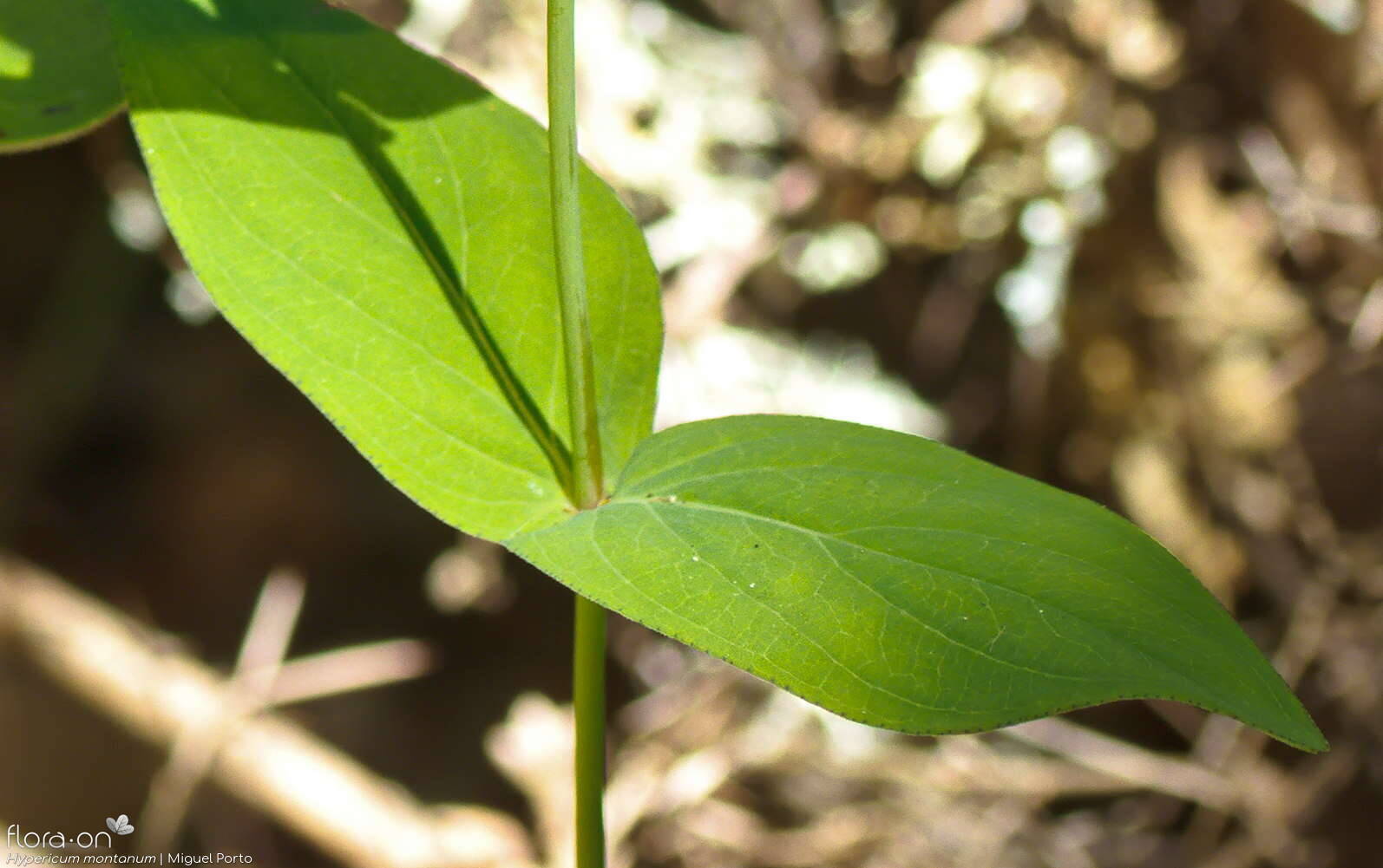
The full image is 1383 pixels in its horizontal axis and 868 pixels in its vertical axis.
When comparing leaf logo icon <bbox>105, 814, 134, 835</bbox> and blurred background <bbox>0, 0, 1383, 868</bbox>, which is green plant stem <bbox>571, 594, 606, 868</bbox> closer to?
blurred background <bbox>0, 0, 1383, 868</bbox>

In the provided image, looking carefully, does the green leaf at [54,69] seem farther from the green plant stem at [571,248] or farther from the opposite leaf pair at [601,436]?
the green plant stem at [571,248]

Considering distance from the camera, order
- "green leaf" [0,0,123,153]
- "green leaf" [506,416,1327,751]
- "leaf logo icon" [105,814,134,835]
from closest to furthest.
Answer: "green leaf" [506,416,1327,751] < "green leaf" [0,0,123,153] < "leaf logo icon" [105,814,134,835]

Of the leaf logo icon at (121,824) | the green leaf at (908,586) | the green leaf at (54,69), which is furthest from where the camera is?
Answer: the leaf logo icon at (121,824)

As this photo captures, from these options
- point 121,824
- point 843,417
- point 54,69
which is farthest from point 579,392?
point 121,824

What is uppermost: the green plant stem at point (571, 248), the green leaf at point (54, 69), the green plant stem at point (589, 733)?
the green leaf at point (54, 69)

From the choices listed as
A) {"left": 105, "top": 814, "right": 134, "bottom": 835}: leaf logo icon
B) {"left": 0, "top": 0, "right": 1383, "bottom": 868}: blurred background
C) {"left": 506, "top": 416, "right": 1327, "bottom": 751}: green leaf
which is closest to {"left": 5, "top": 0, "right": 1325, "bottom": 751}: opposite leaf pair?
{"left": 506, "top": 416, "right": 1327, "bottom": 751}: green leaf

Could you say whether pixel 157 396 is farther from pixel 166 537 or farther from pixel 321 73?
pixel 321 73

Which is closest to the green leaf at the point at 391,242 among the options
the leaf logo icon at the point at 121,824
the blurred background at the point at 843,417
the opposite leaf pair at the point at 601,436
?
the opposite leaf pair at the point at 601,436

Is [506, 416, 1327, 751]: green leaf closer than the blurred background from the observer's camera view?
Yes
